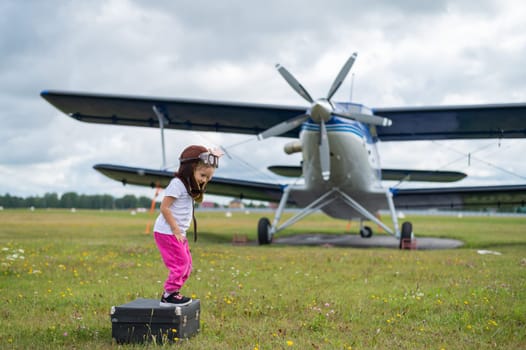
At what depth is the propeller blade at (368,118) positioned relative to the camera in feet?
44.3

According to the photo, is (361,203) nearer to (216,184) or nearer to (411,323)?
(216,184)

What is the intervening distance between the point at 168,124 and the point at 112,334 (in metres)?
13.9

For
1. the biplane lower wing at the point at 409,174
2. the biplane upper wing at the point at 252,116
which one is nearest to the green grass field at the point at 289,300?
the biplane upper wing at the point at 252,116

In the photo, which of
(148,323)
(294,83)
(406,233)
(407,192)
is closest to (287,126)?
(294,83)

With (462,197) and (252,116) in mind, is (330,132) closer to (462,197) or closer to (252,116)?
(252,116)

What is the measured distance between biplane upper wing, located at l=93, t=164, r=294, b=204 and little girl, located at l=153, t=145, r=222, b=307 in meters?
12.1

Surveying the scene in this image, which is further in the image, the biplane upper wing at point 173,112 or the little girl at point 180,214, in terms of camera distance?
the biplane upper wing at point 173,112

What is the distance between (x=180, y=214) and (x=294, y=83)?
10346 mm

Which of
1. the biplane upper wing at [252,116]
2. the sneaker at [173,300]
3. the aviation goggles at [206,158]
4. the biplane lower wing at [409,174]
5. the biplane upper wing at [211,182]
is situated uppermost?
the biplane upper wing at [252,116]

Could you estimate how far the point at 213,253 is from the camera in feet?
36.5

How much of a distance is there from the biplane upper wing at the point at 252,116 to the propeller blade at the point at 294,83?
3.68 feet

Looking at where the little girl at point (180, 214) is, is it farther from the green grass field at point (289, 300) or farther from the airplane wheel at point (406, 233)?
the airplane wheel at point (406, 233)

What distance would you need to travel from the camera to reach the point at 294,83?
13953 millimetres

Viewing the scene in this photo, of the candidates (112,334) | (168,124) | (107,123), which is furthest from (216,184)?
(112,334)
